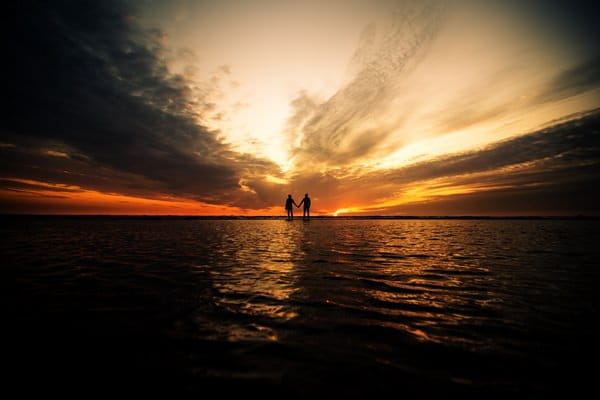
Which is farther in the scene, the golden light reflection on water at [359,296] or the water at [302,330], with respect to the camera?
the golden light reflection on water at [359,296]

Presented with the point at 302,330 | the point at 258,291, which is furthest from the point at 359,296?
the point at 258,291

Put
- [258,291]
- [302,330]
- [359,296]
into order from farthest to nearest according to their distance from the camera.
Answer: [258,291] → [359,296] → [302,330]

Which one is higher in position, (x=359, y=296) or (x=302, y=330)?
(x=359, y=296)

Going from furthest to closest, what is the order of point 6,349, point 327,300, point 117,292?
1. point 117,292
2. point 327,300
3. point 6,349

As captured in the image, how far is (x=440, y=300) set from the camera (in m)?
4.53

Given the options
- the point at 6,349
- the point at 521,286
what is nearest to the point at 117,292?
the point at 6,349

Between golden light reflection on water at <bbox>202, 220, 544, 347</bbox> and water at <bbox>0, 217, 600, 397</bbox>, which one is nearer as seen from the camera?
water at <bbox>0, 217, 600, 397</bbox>

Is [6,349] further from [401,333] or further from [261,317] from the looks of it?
[401,333]

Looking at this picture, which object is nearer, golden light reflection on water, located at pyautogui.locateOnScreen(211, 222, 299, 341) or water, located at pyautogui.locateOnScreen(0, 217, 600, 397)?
water, located at pyautogui.locateOnScreen(0, 217, 600, 397)

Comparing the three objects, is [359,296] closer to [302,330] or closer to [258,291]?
[302,330]

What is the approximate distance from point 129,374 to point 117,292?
129 inches

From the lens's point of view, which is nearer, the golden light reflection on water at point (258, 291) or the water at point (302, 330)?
the water at point (302, 330)

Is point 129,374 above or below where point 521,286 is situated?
below

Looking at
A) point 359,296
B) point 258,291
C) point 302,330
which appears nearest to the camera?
point 302,330
